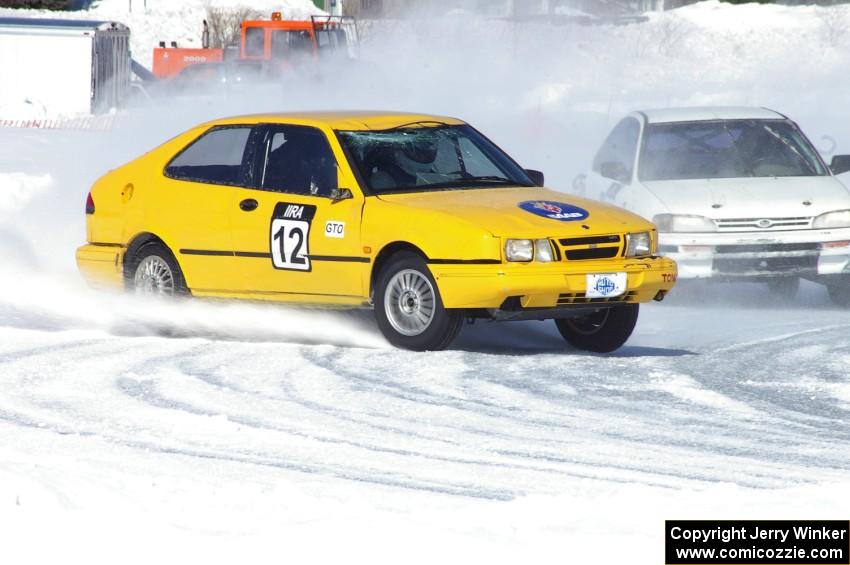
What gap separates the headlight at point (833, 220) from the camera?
11758 mm

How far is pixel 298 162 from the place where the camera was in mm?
9625

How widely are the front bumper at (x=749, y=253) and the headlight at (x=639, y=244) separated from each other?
8.65 ft

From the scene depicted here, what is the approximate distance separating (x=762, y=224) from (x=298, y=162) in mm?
3809

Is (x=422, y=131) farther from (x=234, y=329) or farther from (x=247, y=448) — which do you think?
(x=247, y=448)

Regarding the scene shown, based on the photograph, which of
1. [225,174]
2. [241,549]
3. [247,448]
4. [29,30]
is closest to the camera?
[241,549]


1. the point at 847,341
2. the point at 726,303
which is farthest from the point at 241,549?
the point at 726,303

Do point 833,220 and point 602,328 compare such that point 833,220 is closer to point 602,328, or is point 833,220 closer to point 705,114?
point 705,114

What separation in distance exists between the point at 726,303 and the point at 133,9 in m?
52.3

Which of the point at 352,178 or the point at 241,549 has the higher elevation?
the point at 352,178

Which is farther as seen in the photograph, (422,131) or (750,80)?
(750,80)

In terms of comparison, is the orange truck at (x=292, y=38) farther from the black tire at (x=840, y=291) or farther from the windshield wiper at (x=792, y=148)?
the black tire at (x=840, y=291)

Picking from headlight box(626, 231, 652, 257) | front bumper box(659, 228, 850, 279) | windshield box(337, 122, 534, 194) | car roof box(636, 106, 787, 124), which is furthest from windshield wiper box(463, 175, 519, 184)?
car roof box(636, 106, 787, 124)

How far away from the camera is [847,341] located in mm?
10031

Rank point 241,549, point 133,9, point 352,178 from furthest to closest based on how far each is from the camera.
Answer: point 133,9 < point 352,178 < point 241,549
